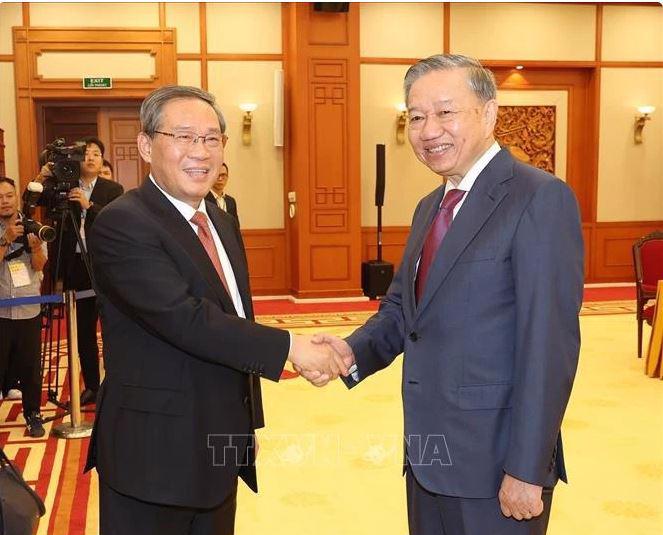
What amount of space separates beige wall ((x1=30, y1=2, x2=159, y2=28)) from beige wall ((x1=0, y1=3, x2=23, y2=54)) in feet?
0.48

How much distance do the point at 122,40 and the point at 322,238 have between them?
3.40 meters

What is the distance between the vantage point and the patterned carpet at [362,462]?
3223mm

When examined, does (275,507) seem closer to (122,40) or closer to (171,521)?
(171,521)

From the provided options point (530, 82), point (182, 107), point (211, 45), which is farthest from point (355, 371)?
point (530, 82)

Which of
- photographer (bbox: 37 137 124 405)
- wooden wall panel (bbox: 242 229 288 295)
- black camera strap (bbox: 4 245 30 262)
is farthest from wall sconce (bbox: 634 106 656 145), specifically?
A: black camera strap (bbox: 4 245 30 262)

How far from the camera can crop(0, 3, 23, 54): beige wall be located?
8953mm

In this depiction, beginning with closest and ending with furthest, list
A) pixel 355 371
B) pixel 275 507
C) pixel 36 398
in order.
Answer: pixel 355 371, pixel 275 507, pixel 36 398

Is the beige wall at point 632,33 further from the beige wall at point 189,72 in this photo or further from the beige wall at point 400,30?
the beige wall at point 189,72

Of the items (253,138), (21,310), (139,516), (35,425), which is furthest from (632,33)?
(139,516)

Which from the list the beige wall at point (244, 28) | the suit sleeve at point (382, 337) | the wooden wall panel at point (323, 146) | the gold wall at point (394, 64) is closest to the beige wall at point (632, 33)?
the gold wall at point (394, 64)

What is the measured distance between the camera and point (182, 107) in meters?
1.83

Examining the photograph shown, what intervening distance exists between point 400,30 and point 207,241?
8414mm

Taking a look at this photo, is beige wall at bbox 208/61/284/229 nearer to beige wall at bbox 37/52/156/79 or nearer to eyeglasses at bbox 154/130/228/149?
beige wall at bbox 37/52/156/79

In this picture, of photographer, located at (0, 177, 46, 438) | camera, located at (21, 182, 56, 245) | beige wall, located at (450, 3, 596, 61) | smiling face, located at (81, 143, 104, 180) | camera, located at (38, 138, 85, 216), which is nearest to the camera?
camera, located at (21, 182, 56, 245)
